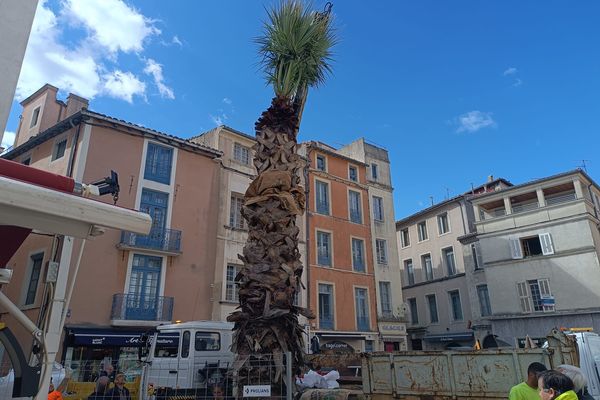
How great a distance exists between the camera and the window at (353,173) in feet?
102

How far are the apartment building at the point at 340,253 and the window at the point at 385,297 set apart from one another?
972 millimetres

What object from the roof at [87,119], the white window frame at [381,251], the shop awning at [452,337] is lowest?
the shop awning at [452,337]

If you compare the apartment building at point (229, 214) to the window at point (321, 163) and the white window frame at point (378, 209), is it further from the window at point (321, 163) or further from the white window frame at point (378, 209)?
the white window frame at point (378, 209)

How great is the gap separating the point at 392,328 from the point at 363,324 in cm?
238

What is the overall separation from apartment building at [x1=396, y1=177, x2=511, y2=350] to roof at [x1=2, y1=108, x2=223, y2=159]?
1823 cm

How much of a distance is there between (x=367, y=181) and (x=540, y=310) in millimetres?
13639

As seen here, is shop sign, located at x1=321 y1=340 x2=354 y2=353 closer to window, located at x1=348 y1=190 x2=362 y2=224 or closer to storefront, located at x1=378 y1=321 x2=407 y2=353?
storefront, located at x1=378 y1=321 x2=407 y2=353

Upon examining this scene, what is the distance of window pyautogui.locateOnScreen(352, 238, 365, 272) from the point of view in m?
28.7

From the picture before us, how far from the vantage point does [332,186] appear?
96.4 feet

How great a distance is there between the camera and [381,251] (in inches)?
1211

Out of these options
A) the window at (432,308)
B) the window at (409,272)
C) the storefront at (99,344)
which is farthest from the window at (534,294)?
the storefront at (99,344)

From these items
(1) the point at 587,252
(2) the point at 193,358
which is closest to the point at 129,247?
(2) the point at 193,358

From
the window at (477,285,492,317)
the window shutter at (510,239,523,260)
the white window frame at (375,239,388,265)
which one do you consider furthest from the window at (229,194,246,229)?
the window at (477,285,492,317)

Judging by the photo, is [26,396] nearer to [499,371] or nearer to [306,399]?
[306,399]
